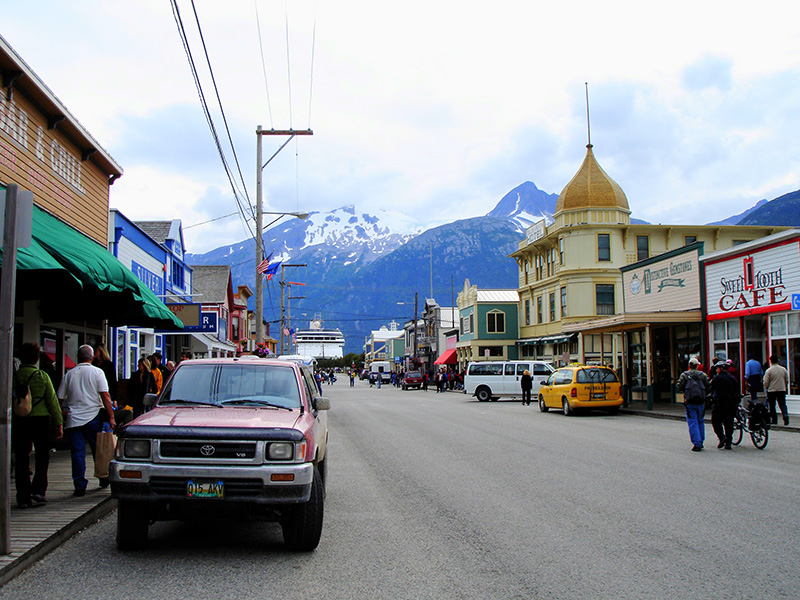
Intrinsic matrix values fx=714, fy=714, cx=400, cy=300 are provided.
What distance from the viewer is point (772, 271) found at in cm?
2194

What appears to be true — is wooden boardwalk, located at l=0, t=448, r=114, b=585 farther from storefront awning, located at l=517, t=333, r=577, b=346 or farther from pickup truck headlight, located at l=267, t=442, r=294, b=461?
storefront awning, located at l=517, t=333, r=577, b=346

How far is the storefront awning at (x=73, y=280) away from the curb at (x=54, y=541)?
2.57 metres

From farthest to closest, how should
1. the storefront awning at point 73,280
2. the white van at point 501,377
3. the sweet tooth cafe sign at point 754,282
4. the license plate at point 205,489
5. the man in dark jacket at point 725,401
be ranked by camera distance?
the white van at point 501,377 < the sweet tooth cafe sign at point 754,282 < the man in dark jacket at point 725,401 < the storefront awning at point 73,280 < the license plate at point 205,489

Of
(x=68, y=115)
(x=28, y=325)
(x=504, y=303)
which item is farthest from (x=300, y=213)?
(x=504, y=303)

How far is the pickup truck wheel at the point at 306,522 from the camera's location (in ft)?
20.4

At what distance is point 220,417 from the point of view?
6516mm

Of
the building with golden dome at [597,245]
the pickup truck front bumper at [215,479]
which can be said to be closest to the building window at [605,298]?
the building with golden dome at [597,245]

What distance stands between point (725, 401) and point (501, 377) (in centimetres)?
2404

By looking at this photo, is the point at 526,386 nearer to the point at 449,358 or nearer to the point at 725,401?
the point at 725,401

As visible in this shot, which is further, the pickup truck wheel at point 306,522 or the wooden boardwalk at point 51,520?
the pickup truck wheel at point 306,522

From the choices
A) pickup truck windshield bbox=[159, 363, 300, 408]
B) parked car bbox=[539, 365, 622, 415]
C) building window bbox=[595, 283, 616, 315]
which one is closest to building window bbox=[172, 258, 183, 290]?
parked car bbox=[539, 365, 622, 415]

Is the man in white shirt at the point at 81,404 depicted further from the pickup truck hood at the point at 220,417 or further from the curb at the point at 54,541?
the pickup truck hood at the point at 220,417

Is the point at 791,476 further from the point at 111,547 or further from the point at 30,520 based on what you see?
the point at 30,520

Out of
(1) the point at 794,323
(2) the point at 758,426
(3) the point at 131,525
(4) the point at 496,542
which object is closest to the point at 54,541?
(3) the point at 131,525
